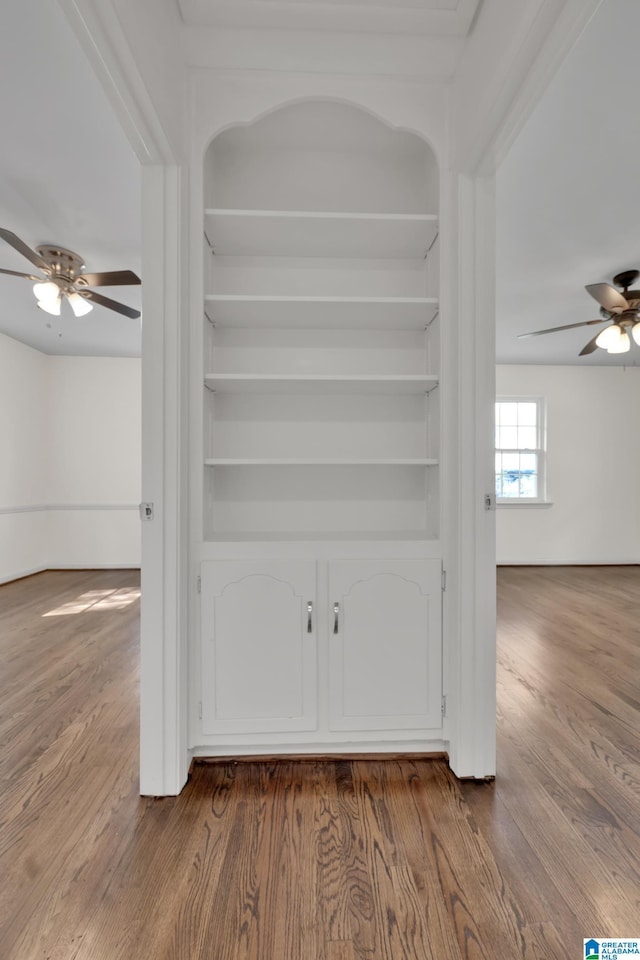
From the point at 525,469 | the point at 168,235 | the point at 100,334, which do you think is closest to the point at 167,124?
the point at 168,235

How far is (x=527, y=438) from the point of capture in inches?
253

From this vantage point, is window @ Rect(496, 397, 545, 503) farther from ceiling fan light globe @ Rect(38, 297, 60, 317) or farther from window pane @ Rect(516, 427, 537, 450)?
ceiling fan light globe @ Rect(38, 297, 60, 317)

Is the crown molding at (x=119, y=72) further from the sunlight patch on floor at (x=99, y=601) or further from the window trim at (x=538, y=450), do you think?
the window trim at (x=538, y=450)

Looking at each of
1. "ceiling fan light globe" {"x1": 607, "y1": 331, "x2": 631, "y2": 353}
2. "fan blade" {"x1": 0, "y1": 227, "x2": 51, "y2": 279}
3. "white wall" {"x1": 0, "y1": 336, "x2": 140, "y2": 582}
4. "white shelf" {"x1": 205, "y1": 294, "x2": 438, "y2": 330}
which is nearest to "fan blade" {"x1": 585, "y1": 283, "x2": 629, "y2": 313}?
"ceiling fan light globe" {"x1": 607, "y1": 331, "x2": 631, "y2": 353}

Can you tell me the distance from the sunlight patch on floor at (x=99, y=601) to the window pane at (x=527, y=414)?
5.10m

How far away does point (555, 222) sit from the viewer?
2990mm

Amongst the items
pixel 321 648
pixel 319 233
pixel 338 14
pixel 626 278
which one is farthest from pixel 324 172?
pixel 626 278

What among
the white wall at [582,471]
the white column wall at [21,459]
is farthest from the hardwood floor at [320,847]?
the white wall at [582,471]

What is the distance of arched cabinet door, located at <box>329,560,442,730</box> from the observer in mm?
1905

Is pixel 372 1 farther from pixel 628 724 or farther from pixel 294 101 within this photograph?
pixel 628 724

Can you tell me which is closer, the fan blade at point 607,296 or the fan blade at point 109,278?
the fan blade at point 109,278

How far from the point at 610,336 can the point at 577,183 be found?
1.67 m

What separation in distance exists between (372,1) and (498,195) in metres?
1.32

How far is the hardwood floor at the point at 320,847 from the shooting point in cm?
118
